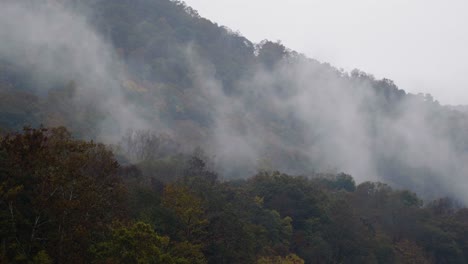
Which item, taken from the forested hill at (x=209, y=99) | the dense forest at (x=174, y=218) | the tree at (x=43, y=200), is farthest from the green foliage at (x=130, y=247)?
the forested hill at (x=209, y=99)

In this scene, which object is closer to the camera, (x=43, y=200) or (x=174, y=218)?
(x=43, y=200)

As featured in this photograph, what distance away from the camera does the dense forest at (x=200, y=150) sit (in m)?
18.0

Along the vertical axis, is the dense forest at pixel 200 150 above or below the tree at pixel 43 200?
above

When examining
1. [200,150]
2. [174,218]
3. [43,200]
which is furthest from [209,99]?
[43,200]

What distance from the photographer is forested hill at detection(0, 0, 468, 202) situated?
71.5 m

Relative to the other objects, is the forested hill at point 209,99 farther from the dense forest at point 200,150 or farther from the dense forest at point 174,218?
the dense forest at point 174,218

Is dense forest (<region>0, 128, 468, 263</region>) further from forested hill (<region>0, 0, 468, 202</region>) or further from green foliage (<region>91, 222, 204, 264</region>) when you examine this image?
forested hill (<region>0, 0, 468, 202</region>)

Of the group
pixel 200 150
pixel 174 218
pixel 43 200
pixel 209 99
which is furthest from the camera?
pixel 209 99

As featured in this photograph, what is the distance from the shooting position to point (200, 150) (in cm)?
6631

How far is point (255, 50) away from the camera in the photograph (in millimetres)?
121062

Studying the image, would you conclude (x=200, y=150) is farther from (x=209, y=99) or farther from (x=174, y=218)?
(x=174, y=218)

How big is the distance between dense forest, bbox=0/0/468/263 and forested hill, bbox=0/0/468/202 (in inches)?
13.6

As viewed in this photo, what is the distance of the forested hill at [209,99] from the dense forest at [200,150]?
35 centimetres

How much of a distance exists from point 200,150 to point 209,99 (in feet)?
110
